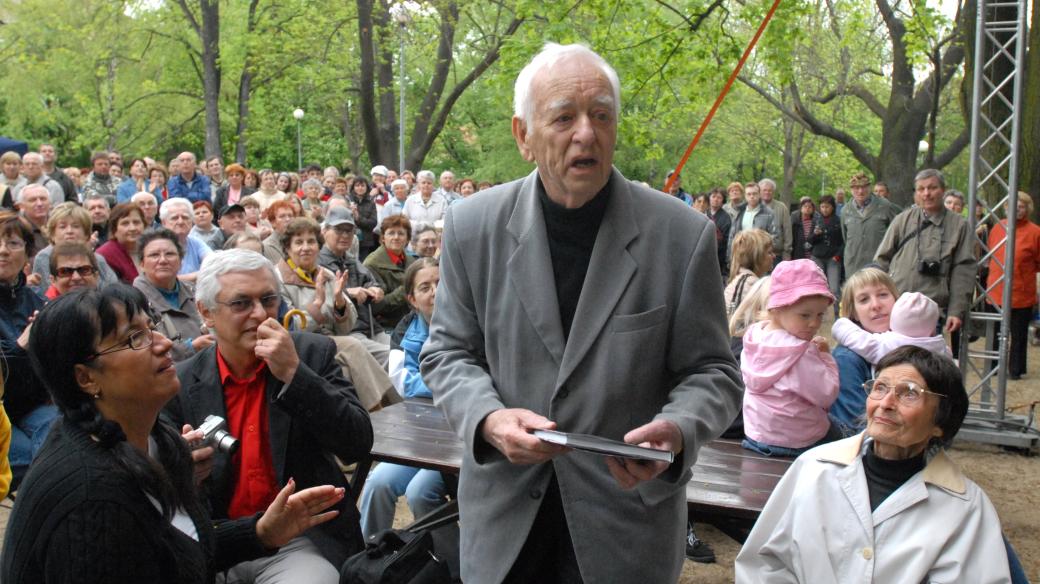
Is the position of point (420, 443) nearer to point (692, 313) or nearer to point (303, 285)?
point (692, 313)

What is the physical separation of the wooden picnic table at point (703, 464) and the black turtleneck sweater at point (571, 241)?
135 centimetres

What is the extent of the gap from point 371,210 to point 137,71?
21454mm

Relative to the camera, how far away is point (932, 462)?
9.73 ft

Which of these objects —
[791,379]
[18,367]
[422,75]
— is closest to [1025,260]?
[791,379]

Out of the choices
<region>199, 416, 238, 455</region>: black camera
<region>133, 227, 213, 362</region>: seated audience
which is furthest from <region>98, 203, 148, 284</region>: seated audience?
<region>199, 416, 238, 455</region>: black camera

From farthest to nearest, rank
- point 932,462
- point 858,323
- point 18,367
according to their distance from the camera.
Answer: point 858,323 → point 18,367 → point 932,462

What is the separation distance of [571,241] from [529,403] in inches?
15.6

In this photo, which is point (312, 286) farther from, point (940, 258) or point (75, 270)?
point (940, 258)

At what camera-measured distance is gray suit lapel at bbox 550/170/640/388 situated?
6.67 feet

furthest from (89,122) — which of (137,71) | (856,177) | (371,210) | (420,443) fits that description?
(420,443)

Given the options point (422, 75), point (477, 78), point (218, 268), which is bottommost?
point (218, 268)

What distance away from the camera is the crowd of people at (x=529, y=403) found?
2045 mm

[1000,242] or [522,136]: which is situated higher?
[522,136]

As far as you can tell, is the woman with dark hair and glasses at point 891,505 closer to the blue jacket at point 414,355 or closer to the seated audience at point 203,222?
the blue jacket at point 414,355
